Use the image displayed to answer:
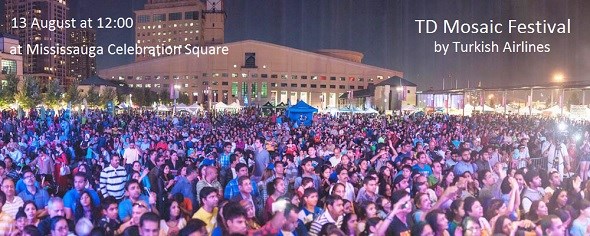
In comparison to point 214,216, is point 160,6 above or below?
above

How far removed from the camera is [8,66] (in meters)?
56.3

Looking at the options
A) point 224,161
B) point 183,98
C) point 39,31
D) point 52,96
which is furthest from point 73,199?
point 39,31

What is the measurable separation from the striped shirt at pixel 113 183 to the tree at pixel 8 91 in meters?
40.4

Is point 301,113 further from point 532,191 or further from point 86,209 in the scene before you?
point 86,209

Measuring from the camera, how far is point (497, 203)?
19.9 ft

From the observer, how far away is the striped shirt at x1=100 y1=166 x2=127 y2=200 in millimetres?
8102


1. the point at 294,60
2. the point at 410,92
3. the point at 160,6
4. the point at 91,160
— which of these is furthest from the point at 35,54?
the point at 91,160

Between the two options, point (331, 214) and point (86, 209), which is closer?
point (331, 214)

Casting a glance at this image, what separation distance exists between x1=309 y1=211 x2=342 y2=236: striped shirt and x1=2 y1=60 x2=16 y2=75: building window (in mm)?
56965

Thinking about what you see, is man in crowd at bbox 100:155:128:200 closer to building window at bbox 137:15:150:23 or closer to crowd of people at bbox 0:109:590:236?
crowd of people at bbox 0:109:590:236

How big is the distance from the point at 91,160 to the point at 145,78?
79042mm

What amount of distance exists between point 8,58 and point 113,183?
5598cm

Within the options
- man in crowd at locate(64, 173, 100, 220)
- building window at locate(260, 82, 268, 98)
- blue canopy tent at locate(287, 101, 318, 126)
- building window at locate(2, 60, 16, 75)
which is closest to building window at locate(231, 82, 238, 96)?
building window at locate(260, 82, 268, 98)

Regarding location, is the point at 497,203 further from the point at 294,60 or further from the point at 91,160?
the point at 294,60
